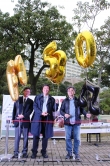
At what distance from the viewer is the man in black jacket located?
681cm

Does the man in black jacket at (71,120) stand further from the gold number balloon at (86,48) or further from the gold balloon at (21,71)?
the gold balloon at (21,71)

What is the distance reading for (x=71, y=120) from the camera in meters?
6.82

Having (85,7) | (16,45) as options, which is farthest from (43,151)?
(85,7)

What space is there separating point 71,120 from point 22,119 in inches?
50.4

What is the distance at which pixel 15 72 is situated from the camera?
7473 millimetres

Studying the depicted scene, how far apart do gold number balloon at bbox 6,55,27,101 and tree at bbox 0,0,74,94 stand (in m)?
7.63

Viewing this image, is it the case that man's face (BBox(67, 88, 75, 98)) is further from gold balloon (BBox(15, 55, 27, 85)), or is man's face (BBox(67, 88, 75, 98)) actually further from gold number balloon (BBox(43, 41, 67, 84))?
gold balloon (BBox(15, 55, 27, 85))

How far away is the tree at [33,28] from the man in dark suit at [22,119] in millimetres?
8158

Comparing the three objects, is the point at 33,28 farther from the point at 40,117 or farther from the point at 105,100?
the point at 105,100

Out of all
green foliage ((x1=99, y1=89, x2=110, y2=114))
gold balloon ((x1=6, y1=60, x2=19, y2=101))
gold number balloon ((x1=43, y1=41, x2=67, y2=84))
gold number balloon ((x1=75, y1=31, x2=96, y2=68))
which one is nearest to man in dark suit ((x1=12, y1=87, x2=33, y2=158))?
gold balloon ((x1=6, y1=60, x2=19, y2=101))

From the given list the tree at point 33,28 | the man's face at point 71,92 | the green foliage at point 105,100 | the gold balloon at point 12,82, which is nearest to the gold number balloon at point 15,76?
the gold balloon at point 12,82

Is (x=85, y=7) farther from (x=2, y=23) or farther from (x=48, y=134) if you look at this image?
(x=48, y=134)

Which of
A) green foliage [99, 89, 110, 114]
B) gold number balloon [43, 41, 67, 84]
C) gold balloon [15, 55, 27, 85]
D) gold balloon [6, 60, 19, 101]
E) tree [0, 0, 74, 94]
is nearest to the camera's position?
gold balloon [6, 60, 19, 101]

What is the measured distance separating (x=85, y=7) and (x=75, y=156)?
1239 centimetres
